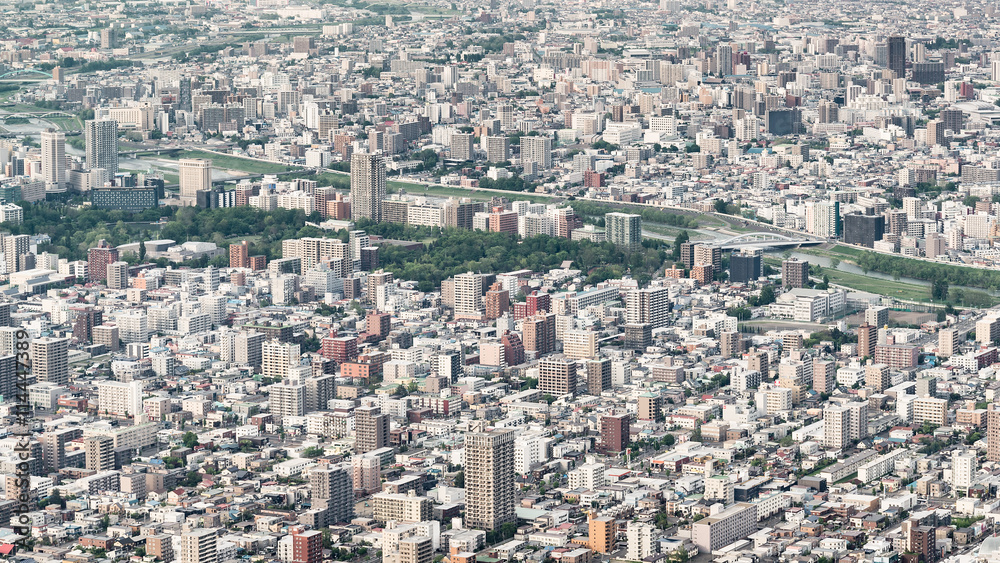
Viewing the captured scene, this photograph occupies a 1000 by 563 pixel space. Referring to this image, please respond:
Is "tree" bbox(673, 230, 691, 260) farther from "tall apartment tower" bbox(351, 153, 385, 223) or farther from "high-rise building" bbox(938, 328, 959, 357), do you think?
"high-rise building" bbox(938, 328, 959, 357)

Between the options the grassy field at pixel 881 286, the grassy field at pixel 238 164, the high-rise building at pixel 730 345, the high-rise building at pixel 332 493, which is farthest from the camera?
the grassy field at pixel 238 164

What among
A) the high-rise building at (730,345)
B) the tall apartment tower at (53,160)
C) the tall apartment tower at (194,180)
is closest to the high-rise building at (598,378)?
the high-rise building at (730,345)

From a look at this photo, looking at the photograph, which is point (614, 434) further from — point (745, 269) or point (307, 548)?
point (745, 269)

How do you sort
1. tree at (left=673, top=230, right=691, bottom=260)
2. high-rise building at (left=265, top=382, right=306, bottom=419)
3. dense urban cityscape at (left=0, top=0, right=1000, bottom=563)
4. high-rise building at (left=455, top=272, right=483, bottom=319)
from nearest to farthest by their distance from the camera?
dense urban cityscape at (left=0, top=0, right=1000, bottom=563)
high-rise building at (left=265, top=382, right=306, bottom=419)
high-rise building at (left=455, top=272, right=483, bottom=319)
tree at (left=673, top=230, right=691, bottom=260)

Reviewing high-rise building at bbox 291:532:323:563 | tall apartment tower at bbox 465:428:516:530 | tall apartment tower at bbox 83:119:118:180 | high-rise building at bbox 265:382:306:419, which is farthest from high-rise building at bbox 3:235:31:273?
high-rise building at bbox 291:532:323:563

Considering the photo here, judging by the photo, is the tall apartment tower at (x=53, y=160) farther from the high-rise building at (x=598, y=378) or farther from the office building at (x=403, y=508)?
the office building at (x=403, y=508)

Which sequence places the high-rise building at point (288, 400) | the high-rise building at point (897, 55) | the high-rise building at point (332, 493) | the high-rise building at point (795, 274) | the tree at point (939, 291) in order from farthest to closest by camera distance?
1. the high-rise building at point (897, 55)
2. the high-rise building at point (795, 274)
3. the tree at point (939, 291)
4. the high-rise building at point (288, 400)
5. the high-rise building at point (332, 493)

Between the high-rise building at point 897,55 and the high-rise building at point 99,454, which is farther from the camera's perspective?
the high-rise building at point 897,55
